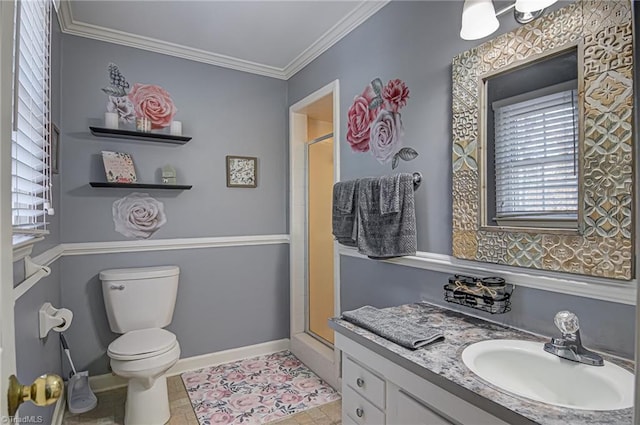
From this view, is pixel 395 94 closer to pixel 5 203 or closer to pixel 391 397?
pixel 391 397

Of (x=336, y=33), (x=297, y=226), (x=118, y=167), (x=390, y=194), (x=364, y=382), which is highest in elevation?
(x=336, y=33)

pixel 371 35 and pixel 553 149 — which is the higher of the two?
pixel 371 35

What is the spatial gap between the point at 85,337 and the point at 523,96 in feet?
9.31

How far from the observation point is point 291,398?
2.28 meters

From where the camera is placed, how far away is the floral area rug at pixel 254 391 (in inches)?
83.4

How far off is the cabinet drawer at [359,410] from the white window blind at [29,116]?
1236 millimetres

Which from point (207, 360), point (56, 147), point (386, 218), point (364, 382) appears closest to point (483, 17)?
point (386, 218)

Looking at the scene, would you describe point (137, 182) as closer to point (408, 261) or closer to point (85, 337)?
point (85, 337)

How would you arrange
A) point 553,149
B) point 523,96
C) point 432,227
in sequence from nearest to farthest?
point 553,149 → point 523,96 → point 432,227

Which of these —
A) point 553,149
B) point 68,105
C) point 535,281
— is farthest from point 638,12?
point 68,105

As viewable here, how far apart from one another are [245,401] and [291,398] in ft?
0.96

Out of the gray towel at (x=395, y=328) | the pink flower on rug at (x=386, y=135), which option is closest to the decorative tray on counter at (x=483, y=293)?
the gray towel at (x=395, y=328)

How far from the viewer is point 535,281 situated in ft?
4.15

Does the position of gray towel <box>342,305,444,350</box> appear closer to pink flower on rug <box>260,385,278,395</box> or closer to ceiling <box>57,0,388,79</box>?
pink flower on rug <box>260,385,278,395</box>
